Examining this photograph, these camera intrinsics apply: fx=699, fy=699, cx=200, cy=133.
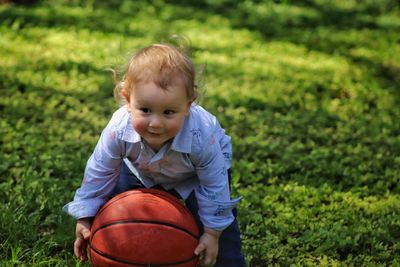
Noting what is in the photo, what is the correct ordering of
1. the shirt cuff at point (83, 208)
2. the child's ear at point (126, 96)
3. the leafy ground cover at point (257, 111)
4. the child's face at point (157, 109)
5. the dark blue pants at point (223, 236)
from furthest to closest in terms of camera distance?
the leafy ground cover at point (257, 111) → the dark blue pants at point (223, 236) → the shirt cuff at point (83, 208) → the child's ear at point (126, 96) → the child's face at point (157, 109)

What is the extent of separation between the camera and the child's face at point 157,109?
346cm

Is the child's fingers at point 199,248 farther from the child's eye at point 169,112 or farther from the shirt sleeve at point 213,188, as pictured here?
the child's eye at point 169,112

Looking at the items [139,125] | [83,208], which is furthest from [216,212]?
[83,208]

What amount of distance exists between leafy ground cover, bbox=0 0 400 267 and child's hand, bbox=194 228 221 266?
744 millimetres

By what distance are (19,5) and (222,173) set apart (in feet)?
19.9

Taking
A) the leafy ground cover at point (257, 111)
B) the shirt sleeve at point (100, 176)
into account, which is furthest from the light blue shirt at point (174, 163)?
the leafy ground cover at point (257, 111)

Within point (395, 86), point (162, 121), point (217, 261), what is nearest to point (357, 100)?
point (395, 86)

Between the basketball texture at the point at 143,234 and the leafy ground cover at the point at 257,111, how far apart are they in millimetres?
583

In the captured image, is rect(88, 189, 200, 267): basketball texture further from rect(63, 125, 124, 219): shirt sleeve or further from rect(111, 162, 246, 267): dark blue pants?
rect(111, 162, 246, 267): dark blue pants

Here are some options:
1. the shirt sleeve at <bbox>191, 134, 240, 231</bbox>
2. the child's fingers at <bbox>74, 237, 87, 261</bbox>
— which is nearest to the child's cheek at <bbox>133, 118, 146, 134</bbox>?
the shirt sleeve at <bbox>191, 134, 240, 231</bbox>

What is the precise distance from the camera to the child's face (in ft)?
11.3

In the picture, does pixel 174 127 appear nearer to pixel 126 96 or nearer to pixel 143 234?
pixel 126 96

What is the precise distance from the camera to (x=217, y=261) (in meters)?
4.04

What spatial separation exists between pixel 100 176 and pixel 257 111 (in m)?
3.09
